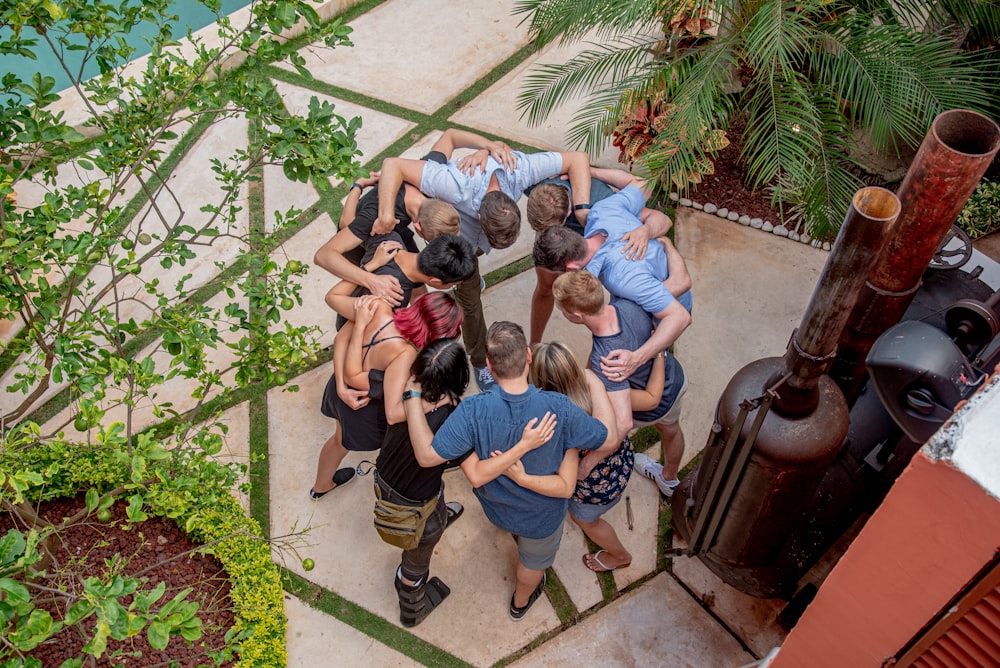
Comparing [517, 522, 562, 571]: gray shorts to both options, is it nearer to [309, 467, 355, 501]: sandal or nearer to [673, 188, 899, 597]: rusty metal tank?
[673, 188, 899, 597]: rusty metal tank

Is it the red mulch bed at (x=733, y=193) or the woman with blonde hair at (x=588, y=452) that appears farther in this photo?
the red mulch bed at (x=733, y=193)

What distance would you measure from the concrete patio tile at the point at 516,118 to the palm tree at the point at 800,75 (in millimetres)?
1207

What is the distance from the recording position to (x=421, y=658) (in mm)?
4363

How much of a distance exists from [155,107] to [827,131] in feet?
13.0

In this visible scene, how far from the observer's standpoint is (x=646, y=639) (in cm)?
441

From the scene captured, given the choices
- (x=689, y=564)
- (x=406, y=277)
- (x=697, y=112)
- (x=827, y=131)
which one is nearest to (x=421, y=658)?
(x=689, y=564)

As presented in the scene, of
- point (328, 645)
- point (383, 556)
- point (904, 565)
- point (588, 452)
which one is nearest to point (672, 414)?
point (588, 452)

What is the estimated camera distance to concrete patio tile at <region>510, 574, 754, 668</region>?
14.3 feet

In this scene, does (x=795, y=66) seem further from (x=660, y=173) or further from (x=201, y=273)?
(x=201, y=273)

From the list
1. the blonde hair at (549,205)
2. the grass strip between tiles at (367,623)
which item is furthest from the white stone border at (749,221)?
the grass strip between tiles at (367,623)

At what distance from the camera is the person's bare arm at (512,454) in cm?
345

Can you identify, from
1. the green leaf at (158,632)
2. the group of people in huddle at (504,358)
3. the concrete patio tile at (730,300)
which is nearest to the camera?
the green leaf at (158,632)

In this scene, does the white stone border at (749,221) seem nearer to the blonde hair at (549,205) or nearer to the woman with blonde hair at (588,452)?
the blonde hair at (549,205)

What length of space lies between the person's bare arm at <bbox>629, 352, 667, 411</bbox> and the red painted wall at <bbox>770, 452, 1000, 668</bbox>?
4.63 ft
